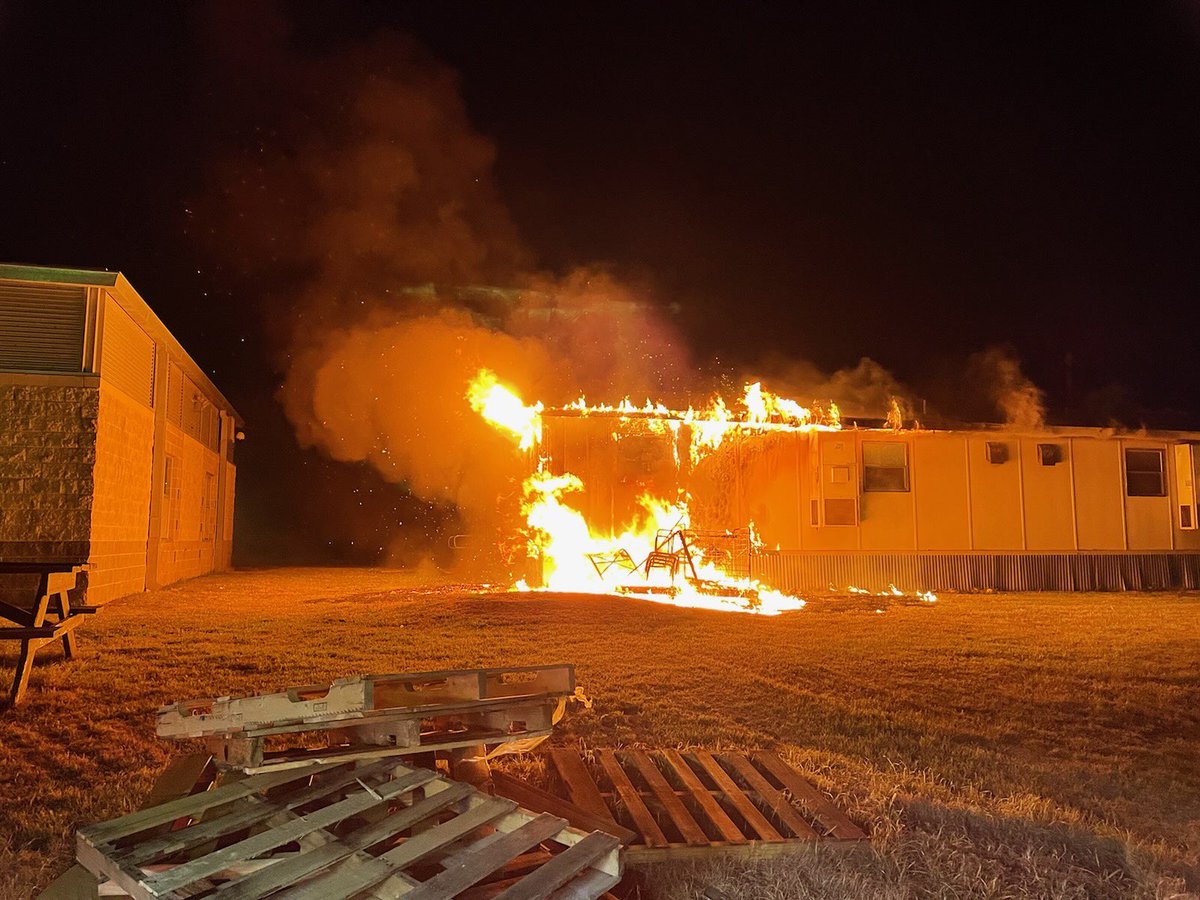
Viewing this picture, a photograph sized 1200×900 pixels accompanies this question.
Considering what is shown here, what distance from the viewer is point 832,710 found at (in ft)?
19.1

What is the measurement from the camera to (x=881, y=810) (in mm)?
3758

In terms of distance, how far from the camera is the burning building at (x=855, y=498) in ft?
47.0

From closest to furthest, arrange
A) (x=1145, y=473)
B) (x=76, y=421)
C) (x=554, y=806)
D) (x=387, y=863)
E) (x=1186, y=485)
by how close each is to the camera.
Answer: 1. (x=387, y=863)
2. (x=554, y=806)
3. (x=76, y=421)
4. (x=1145, y=473)
5. (x=1186, y=485)

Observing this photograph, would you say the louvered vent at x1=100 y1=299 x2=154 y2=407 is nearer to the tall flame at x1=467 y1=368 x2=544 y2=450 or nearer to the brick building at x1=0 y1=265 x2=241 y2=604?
the brick building at x1=0 y1=265 x2=241 y2=604

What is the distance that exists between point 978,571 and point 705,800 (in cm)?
1406

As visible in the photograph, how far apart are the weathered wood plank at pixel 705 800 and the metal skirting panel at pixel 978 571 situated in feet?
35.8

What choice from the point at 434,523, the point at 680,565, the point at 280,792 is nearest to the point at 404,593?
the point at 680,565

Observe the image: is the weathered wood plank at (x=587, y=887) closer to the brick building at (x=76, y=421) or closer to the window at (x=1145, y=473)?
the brick building at (x=76, y=421)

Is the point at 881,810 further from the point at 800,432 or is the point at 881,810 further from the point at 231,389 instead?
the point at 231,389

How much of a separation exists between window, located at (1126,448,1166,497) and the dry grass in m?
5.56

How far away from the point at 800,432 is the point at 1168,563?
8.48 meters

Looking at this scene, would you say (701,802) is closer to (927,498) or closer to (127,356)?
(127,356)

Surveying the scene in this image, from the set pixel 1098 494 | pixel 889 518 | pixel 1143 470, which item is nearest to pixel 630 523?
pixel 889 518

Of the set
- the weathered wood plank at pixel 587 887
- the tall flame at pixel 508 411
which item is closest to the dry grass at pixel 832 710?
the weathered wood plank at pixel 587 887
